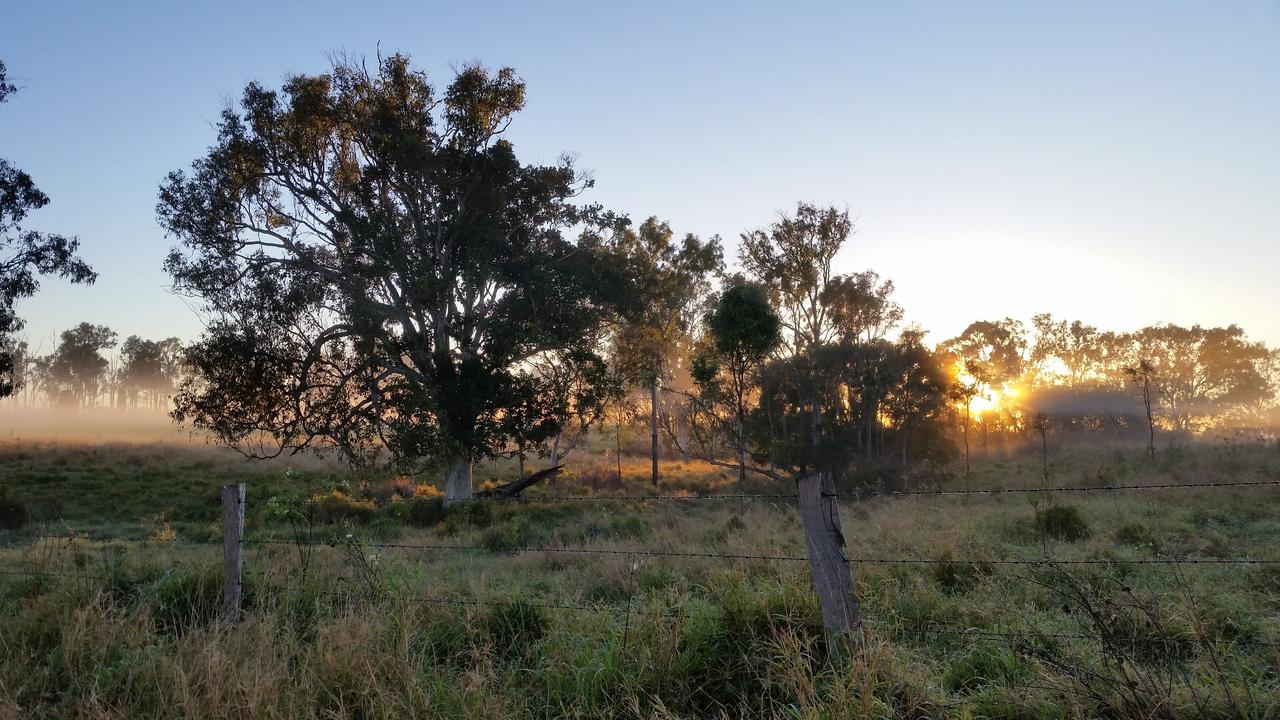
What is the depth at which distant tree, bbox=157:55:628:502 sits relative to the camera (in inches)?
794

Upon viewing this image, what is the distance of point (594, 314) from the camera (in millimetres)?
23172

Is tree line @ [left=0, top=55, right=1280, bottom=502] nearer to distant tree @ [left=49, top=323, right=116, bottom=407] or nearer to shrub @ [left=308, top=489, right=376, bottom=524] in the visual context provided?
shrub @ [left=308, top=489, right=376, bottom=524]

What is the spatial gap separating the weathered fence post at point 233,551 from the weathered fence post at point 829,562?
4.16 meters

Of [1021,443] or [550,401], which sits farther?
[1021,443]

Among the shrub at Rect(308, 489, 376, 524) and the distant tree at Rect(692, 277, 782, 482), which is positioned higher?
the distant tree at Rect(692, 277, 782, 482)

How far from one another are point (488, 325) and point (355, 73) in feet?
29.5

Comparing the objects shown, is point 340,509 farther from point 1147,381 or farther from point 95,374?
point 95,374

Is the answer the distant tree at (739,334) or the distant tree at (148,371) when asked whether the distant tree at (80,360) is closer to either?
the distant tree at (148,371)

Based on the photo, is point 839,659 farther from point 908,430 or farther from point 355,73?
point 908,430

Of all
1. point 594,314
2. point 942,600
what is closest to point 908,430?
point 594,314

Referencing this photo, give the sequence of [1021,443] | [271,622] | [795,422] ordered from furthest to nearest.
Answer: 1. [1021,443]
2. [795,422]
3. [271,622]

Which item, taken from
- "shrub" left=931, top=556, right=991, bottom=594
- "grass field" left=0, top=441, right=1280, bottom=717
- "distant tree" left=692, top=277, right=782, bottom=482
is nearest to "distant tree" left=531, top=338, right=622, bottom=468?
"distant tree" left=692, top=277, right=782, bottom=482

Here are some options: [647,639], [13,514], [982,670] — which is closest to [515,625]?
[647,639]

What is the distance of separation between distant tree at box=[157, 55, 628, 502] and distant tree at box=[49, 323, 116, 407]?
82.3 meters
